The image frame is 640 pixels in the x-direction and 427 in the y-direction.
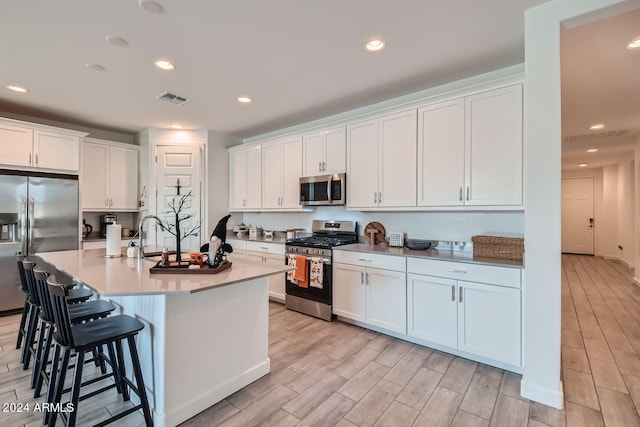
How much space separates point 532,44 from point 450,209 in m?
1.45

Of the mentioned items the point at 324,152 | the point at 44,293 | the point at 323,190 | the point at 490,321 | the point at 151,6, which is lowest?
the point at 490,321

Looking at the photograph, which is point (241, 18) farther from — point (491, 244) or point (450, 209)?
point (491, 244)

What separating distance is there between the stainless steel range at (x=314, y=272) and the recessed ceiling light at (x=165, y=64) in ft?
→ 7.56

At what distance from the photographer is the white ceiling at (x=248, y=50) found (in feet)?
6.56

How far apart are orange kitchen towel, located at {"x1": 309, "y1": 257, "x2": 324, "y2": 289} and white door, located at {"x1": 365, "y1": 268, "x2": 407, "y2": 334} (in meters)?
0.58

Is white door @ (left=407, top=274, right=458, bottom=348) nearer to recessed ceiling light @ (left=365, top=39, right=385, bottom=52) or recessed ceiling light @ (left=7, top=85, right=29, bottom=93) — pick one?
recessed ceiling light @ (left=365, top=39, right=385, bottom=52)

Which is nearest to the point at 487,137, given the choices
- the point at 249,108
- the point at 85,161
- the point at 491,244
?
the point at 491,244

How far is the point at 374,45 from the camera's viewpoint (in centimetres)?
242

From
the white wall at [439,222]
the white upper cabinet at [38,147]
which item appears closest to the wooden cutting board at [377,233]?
the white wall at [439,222]

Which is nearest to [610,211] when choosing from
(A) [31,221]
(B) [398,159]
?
(B) [398,159]

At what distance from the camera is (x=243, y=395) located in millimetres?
2088

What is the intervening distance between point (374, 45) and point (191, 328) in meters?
2.52

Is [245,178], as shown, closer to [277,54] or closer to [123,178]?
[123,178]

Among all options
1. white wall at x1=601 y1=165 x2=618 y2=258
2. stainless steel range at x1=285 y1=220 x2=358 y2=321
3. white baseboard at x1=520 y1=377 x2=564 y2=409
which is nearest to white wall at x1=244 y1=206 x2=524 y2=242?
stainless steel range at x1=285 y1=220 x2=358 y2=321
